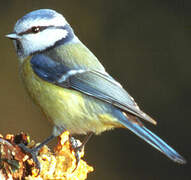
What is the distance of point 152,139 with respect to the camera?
1.58m

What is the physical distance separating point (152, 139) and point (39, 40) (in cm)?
64

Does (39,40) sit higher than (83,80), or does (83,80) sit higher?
(39,40)

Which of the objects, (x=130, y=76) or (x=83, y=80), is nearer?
(x=83, y=80)

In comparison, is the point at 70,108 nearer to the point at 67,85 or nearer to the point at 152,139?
the point at 67,85

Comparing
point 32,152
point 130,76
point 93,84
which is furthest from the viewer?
point 130,76

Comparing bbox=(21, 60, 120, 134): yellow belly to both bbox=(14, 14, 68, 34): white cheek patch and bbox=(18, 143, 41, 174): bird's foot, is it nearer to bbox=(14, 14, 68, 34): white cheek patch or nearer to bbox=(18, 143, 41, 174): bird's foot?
bbox=(14, 14, 68, 34): white cheek patch

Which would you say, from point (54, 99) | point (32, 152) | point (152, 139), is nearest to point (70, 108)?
point (54, 99)

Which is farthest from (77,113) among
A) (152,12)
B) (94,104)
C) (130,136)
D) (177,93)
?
(152,12)

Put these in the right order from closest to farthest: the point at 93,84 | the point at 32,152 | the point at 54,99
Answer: the point at 32,152
the point at 54,99
the point at 93,84

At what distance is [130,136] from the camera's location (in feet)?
8.50

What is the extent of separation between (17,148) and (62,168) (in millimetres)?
150

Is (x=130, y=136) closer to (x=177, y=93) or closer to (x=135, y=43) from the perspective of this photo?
(x=177, y=93)

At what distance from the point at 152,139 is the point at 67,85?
Result: 0.41m

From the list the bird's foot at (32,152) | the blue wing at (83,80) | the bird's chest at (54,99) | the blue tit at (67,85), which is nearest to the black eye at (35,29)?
the blue tit at (67,85)
